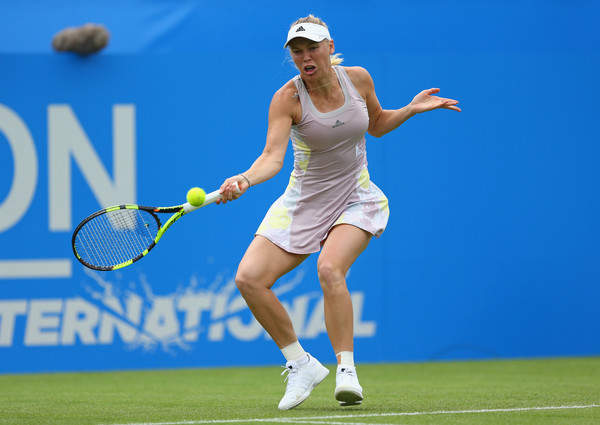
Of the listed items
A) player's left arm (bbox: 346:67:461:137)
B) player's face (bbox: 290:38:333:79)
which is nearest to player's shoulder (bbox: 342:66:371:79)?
player's left arm (bbox: 346:67:461:137)

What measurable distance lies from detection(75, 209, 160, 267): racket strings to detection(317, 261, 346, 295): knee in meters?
0.84

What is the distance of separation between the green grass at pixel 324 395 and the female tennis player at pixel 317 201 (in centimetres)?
31

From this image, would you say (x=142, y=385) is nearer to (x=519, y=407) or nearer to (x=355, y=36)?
(x=519, y=407)

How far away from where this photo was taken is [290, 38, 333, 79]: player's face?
4.62 m

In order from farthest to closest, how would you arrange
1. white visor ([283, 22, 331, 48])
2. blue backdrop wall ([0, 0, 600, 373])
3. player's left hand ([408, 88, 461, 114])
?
1. blue backdrop wall ([0, 0, 600, 373])
2. player's left hand ([408, 88, 461, 114])
3. white visor ([283, 22, 331, 48])

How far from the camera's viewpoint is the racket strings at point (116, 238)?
4840 millimetres

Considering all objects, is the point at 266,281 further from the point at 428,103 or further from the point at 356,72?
the point at 428,103

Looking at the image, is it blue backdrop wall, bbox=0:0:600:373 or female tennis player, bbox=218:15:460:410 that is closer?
female tennis player, bbox=218:15:460:410

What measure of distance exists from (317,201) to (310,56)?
2.26 ft

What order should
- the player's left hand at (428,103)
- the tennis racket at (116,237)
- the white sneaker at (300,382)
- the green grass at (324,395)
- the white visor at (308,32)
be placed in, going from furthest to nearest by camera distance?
the player's left hand at (428,103)
the tennis racket at (116,237)
the white sneaker at (300,382)
the white visor at (308,32)
the green grass at (324,395)

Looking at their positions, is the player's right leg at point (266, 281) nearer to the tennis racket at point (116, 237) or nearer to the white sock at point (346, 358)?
the white sock at point (346, 358)

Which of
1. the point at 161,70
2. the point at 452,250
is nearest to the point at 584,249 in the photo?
the point at 452,250

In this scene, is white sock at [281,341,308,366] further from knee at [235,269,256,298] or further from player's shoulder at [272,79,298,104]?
player's shoulder at [272,79,298,104]

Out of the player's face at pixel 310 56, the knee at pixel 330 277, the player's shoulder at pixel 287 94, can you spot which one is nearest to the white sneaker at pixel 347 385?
the knee at pixel 330 277
